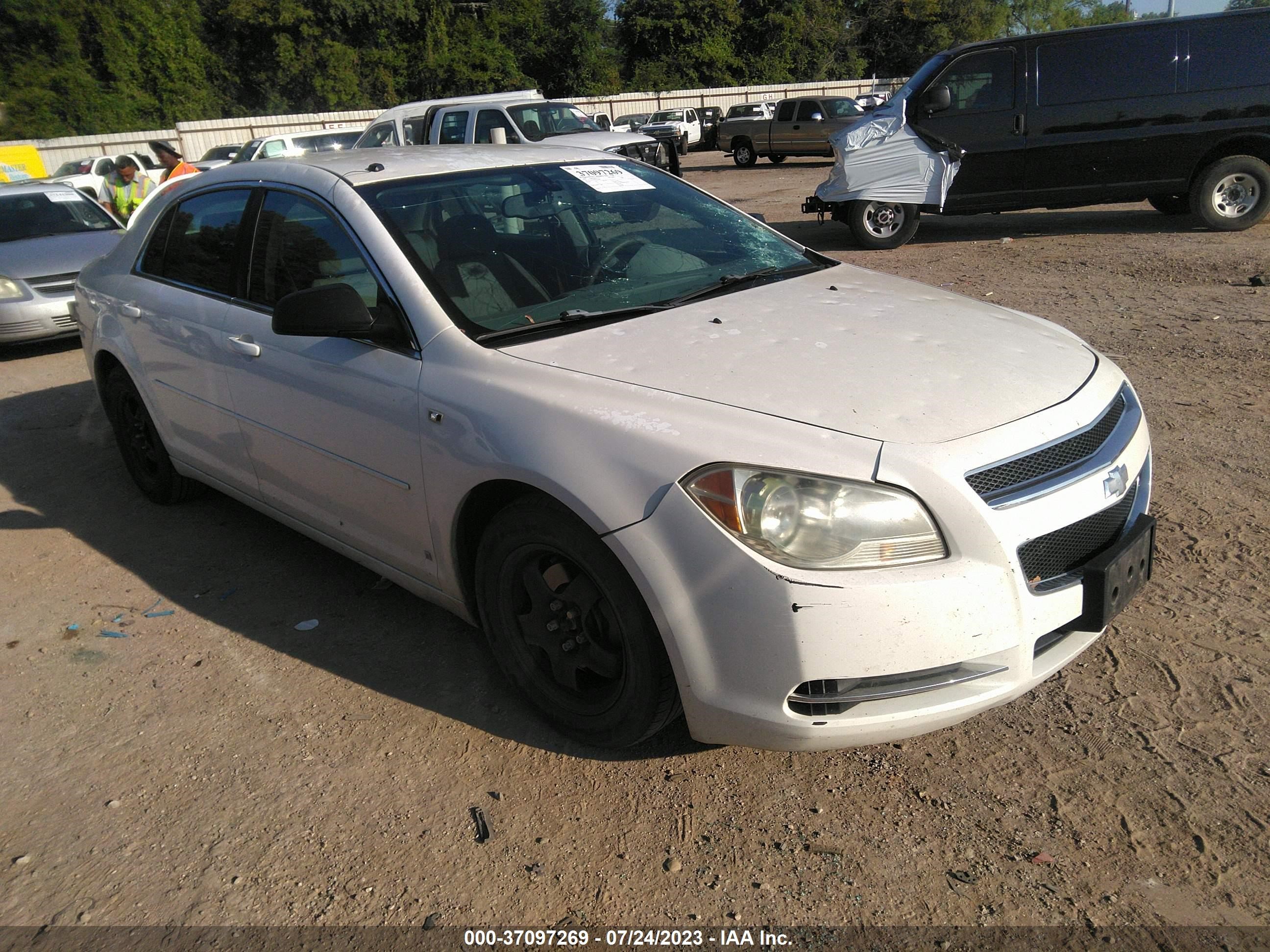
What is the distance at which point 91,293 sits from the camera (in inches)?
199

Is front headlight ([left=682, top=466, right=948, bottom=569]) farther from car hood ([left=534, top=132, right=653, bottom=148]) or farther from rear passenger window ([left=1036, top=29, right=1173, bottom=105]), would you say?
car hood ([left=534, top=132, right=653, bottom=148])

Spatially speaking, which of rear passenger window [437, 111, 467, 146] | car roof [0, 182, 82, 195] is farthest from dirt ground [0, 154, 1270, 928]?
rear passenger window [437, 111, 467, 146]

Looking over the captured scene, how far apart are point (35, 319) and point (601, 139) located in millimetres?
8665

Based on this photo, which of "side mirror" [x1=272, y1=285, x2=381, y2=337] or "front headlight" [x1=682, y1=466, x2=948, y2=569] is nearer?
"front headlight" [x1=682, y1=466, x2=948, y2=569]

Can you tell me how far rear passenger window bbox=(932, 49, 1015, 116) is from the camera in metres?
10.3

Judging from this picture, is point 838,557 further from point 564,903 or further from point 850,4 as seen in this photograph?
point 850,4

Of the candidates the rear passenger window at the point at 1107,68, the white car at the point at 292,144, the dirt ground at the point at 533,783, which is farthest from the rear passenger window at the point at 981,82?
the white car at the point at 292,144

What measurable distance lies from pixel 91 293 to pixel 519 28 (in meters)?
54.7

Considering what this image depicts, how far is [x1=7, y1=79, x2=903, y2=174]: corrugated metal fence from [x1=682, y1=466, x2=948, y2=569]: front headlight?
120ft

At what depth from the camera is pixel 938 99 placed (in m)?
10.5

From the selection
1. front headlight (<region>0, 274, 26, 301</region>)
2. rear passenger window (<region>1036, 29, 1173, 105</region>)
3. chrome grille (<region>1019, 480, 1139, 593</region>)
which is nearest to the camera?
chrome grille (<region>1019, 480, 1139, 593</region>)

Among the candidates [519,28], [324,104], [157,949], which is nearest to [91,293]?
[157,949]

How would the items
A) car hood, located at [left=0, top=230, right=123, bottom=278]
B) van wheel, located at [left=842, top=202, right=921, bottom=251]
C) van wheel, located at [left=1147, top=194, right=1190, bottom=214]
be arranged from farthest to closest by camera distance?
1. van wheel, located at [left=1147, top=194, right=1190, bottom=214]
2. van wheel, located at [left=842, top=202, right=921, bottom=251]
3. car hood, located at [left=0, top=230, right=123, bottom=278]

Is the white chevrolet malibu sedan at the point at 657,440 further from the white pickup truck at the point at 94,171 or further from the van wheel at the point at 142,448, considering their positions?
the white pickup truck at the point at 94,171
